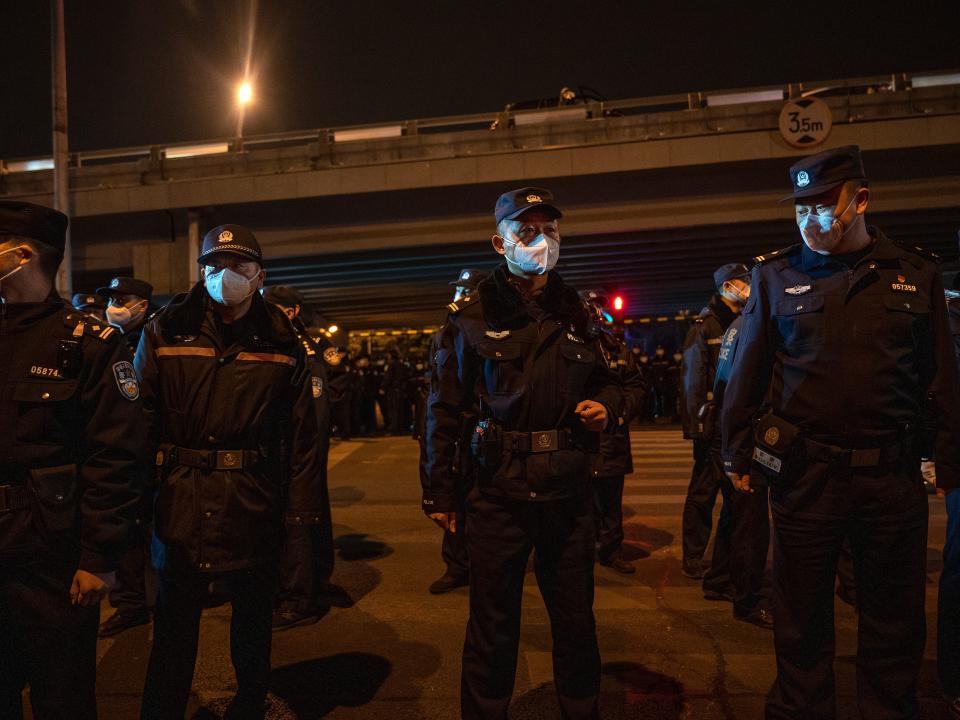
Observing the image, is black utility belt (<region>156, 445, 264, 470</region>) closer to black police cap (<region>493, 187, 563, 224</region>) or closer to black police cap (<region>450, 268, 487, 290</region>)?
black police cap (<region>493, 187, 563, 224</region>)

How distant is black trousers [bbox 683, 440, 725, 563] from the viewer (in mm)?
5816

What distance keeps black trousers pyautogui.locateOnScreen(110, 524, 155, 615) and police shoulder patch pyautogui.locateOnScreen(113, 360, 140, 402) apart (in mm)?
2481

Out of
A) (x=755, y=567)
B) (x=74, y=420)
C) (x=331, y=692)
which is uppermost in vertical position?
(x=74, y=420)

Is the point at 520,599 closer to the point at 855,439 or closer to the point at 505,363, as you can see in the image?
the point at 505,363

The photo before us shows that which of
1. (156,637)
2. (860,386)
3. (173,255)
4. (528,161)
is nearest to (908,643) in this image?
(860,386)

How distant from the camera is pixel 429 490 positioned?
10.8 ft

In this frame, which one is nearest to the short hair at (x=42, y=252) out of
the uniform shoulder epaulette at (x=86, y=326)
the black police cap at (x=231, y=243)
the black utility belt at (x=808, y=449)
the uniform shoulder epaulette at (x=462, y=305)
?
the uniform shoulder epaulette at (x=86, y=326)

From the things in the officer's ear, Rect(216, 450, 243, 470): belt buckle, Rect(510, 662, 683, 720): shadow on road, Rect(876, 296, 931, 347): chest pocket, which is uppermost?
the officer's ear

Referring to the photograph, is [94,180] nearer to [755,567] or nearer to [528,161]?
[528,161]

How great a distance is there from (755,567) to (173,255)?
18.9 metres

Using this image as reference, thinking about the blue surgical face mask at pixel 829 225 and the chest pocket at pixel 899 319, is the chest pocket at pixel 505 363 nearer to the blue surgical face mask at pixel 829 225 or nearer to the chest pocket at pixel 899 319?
the blue surgical face mask at pixel 829 225

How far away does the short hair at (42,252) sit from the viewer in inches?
103

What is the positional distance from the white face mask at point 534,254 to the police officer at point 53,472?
164 cm

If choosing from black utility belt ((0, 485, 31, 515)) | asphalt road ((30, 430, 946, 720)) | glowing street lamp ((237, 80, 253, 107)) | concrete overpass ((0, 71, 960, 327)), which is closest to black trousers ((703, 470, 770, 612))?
asphalt road ((30, 430, 946, 720))
